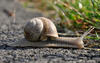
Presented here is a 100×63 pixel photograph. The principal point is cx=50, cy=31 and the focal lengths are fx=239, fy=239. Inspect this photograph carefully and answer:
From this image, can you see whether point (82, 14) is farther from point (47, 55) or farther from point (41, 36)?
point (47, 55)

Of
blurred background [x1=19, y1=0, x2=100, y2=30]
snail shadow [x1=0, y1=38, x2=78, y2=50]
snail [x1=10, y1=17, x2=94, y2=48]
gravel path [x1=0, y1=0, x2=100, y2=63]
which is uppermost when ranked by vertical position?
blurred background [x1=19, y1=0, x2=100, y2=30]

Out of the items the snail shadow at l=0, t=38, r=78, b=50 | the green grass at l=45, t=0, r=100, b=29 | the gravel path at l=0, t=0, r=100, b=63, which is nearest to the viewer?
the gravel path at l=0, t=0, r=100, b=63

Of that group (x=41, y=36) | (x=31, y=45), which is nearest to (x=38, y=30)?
(x=41, y=36)

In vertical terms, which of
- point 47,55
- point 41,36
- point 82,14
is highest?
point 82,14

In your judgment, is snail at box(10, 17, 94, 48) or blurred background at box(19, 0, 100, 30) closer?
snail at box(10, 17, 94, 48)

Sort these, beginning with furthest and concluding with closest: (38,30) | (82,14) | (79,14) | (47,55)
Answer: (82,14) < (79,14) < (38,30) < (47,55)

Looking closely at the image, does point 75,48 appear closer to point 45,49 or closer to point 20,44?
point 45,49

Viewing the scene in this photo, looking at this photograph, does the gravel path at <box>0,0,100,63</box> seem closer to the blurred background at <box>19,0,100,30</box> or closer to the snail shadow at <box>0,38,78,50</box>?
the snail shadow at <box>0,38,78,50</box>

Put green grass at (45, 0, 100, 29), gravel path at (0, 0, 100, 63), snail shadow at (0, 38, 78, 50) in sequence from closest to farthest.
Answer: gravel path at (0, 0, 100, 63) < snail shadow at (0, 38, 78, 50) < green grass at (45, 0, 100, 29)

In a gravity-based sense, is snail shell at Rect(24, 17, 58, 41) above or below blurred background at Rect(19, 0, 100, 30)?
below

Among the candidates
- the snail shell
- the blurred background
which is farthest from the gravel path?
the blurred background

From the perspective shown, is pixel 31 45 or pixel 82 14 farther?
pixel 82 14
